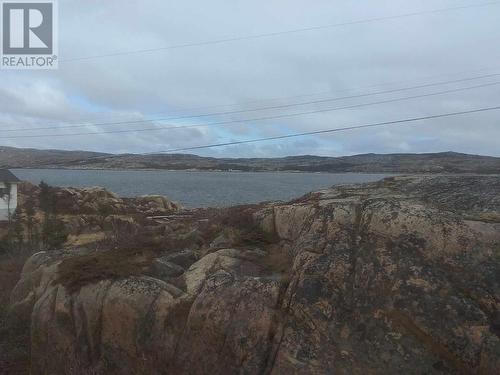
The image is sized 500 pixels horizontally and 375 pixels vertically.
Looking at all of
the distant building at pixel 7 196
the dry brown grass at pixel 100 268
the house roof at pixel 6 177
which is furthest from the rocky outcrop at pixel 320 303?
the house roof at pixel 6 177

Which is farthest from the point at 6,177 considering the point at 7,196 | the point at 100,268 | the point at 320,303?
the point at 320,303

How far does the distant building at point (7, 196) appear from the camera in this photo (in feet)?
129

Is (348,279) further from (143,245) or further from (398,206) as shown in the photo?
(143,245)

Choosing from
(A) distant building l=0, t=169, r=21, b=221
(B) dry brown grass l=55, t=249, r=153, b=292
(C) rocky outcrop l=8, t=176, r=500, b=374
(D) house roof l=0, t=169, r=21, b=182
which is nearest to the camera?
(C) rocky outcrop l=8, t=176, r=500, b=374

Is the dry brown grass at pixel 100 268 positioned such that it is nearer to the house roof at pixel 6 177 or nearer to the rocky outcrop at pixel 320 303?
the rocky outcrop at pixel 320 303

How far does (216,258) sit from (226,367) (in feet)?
6.98

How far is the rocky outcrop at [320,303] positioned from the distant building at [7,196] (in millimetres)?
33643

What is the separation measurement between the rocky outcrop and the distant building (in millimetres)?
33643

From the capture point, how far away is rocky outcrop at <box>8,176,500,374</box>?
6.54 meters

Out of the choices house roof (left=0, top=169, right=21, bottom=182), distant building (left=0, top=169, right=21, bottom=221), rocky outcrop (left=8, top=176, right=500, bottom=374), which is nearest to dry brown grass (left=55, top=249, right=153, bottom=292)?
rocky outcrop (left=8, top=176, right=500, bottom=374)

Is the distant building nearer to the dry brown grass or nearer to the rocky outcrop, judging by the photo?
the dry brown grass

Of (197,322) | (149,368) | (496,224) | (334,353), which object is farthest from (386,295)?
(149,368)

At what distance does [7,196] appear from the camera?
4053cm

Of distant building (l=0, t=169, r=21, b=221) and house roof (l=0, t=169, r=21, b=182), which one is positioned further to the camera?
house roof (l=0, t=169, r=21, b=182)
